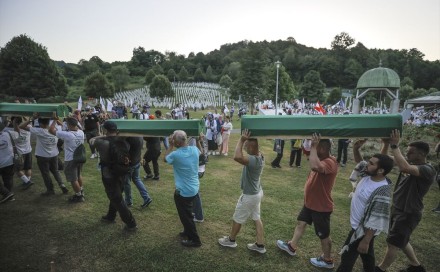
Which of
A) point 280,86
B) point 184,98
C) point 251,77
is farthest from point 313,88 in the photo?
point 184,98

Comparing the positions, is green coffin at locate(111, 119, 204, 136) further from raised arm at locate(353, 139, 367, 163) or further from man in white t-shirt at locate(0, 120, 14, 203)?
man in white t-shirt at locate(0, 120, 14, 203)

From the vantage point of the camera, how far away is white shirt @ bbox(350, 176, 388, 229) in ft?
11.9

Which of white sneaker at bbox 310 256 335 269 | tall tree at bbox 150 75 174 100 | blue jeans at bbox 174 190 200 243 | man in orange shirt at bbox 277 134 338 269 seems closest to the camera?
man in orange shirt at bbox 277 134 338 269

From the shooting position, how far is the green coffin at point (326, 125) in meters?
3.65

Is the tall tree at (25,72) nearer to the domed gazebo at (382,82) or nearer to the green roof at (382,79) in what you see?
the domed gazebo at (382,82)

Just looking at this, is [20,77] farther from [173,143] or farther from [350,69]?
[350,69]

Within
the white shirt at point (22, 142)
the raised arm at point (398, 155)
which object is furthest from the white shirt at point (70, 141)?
the raised arm at point (398, 155)

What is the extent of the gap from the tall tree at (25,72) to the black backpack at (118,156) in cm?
4688

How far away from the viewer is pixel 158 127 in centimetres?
534

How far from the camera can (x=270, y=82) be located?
51.3 metres

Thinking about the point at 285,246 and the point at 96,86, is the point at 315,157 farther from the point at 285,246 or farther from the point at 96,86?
the point at 96,86

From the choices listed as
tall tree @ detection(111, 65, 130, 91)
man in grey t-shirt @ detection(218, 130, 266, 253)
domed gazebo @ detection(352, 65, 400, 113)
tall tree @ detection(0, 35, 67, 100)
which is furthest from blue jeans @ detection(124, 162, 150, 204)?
tall tree @ detection(111, 65, 130, 91)

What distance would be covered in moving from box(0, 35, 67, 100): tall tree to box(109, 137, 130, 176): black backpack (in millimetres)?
46877

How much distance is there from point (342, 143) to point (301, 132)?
9.34 meters
